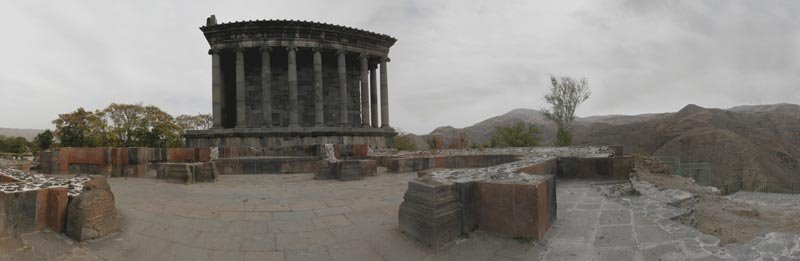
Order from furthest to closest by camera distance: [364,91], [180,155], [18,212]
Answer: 1. [364,91]
2. [180,155]
3. [18,212]

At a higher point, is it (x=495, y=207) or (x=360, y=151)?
(x=360, y=151)

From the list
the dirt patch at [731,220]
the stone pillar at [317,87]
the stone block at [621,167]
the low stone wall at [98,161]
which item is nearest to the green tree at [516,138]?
the stone pillar at [317,87]

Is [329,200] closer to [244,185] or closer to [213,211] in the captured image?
[213,211]

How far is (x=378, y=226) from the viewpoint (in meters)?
4.02

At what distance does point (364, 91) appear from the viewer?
66.1 ft

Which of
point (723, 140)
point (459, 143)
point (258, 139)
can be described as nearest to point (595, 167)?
point (258, 139)

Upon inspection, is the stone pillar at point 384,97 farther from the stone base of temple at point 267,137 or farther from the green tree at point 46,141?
the green tree at point 46,141

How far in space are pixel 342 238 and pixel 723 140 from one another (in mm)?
42825

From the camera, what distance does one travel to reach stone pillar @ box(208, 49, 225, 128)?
17719mm

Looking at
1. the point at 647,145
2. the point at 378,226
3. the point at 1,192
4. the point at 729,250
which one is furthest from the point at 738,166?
the point at 1,192

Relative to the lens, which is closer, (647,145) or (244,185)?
(244,185)

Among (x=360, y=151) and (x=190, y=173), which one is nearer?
(x=190, y=173)

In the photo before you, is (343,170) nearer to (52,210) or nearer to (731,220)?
(52,210)

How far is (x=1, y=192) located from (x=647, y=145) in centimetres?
5012
